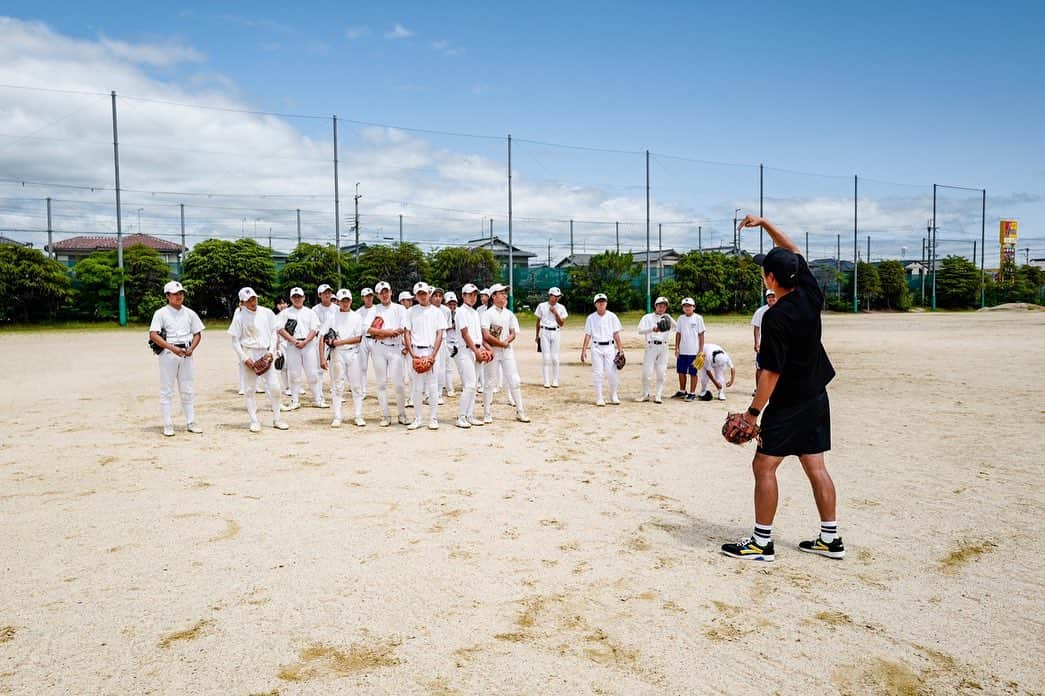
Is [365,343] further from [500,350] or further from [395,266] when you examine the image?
[395,266]

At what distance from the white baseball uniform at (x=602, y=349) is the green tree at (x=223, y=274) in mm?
27944

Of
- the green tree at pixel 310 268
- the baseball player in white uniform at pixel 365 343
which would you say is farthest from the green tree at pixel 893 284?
the baseball player in white uniform at pixel 365 343

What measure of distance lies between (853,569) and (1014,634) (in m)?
1.07

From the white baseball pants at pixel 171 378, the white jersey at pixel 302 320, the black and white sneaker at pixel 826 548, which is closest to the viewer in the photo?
the black and white sneaker at pixel 826 548

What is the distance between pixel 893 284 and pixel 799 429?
6080 centimetres

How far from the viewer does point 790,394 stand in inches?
195

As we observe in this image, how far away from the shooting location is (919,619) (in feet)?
13.8

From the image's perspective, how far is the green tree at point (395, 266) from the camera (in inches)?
1540

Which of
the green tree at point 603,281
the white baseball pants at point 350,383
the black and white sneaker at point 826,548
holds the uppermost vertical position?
the green tree at point 603,281

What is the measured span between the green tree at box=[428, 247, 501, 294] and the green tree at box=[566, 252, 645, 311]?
5.77 meters

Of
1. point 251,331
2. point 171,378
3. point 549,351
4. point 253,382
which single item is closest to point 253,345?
point 251,331

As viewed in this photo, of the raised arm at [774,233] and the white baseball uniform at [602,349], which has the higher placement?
the raised arm at [774,233]

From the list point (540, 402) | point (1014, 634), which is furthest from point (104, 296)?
point (1014, 634)

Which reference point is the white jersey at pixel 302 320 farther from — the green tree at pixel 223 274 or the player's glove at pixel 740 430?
the green tree at pixel 223 274
